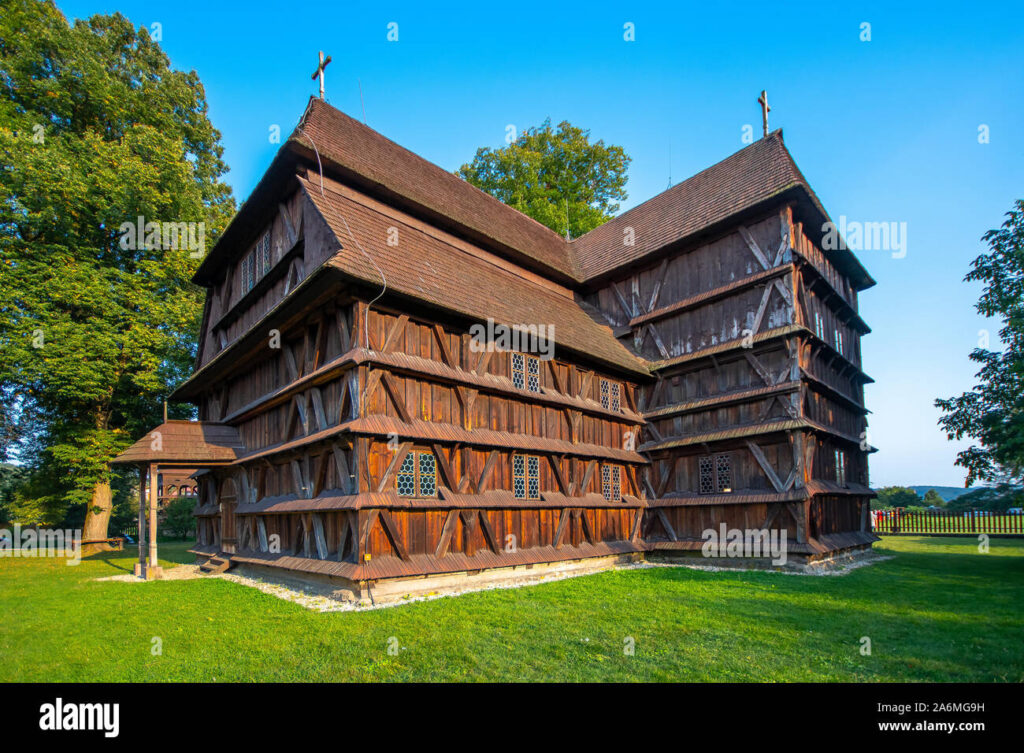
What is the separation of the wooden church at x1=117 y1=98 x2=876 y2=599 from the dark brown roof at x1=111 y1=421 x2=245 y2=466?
0.09 m

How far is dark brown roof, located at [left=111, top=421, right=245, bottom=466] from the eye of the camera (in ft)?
50.4

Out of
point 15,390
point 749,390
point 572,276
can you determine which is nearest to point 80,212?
point 15,390

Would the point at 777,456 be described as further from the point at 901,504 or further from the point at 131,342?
the point at 901,504

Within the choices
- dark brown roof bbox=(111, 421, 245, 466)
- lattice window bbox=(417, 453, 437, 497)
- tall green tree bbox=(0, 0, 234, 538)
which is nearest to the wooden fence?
lattice window bbox=(417, 453, 437, 497)

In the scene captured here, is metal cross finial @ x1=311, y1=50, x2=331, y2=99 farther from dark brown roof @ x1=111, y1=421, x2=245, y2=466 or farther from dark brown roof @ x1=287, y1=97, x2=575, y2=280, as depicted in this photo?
dark brown roof @ x1=111, y1=421, x2=245, y2=466

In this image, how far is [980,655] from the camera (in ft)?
22.7

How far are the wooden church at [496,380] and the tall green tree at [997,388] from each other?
3511 millimetres

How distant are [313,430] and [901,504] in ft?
167

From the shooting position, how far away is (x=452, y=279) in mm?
14719

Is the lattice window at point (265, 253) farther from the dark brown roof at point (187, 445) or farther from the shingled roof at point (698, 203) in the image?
the shingled roof at point (698, 203)

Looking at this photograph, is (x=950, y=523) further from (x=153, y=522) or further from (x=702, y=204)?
(x=153, y=522)

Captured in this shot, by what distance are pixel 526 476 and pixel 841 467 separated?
481 inches

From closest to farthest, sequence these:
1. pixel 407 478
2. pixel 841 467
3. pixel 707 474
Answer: pixel 407 478 → pixel 707 474 → pixel 841 467

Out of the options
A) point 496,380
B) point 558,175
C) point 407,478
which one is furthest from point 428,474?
point 558,175
